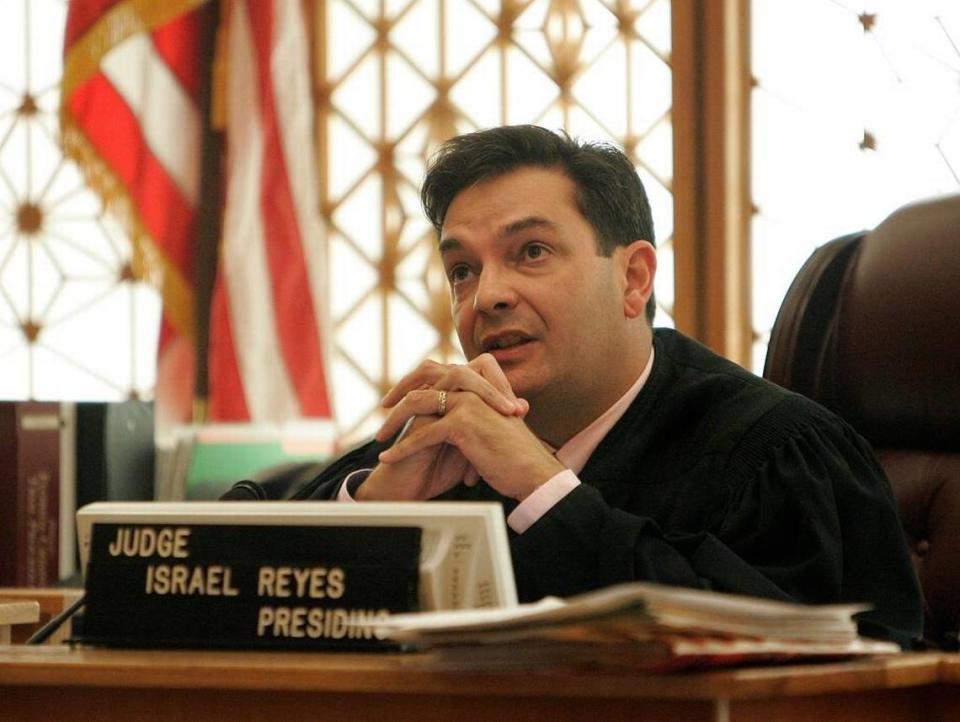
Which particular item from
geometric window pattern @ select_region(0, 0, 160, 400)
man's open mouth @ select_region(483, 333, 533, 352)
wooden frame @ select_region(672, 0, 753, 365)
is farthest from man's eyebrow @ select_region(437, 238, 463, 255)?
geometric window pattern @ select_region(0, 0, 160, 400)

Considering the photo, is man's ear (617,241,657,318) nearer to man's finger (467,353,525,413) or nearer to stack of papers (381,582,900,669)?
man's finger (467,353,525,413)

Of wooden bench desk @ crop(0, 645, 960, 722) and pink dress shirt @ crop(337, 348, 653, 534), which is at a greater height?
pink dress shirt @ crop(337, 348, 653, 534)

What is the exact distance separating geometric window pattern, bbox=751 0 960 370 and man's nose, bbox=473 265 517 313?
1.02 metres

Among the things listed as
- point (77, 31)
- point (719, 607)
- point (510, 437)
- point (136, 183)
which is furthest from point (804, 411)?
point (77, 31)

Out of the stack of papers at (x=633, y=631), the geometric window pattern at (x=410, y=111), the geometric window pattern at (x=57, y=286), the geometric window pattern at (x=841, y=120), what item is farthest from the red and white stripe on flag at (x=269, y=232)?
the stack of papers at (x=633, y=631)

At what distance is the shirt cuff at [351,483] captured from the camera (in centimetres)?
156

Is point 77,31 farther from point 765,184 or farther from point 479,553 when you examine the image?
point 479,553

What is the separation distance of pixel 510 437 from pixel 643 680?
0.64 meters

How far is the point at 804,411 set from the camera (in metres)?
1.51

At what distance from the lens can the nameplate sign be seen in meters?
0.92

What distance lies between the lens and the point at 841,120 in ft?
8.46

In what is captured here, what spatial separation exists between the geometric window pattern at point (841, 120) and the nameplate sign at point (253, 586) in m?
1.77

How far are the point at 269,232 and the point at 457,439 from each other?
1.50 meters

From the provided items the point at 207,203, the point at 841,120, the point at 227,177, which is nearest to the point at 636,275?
the point at 841,120
